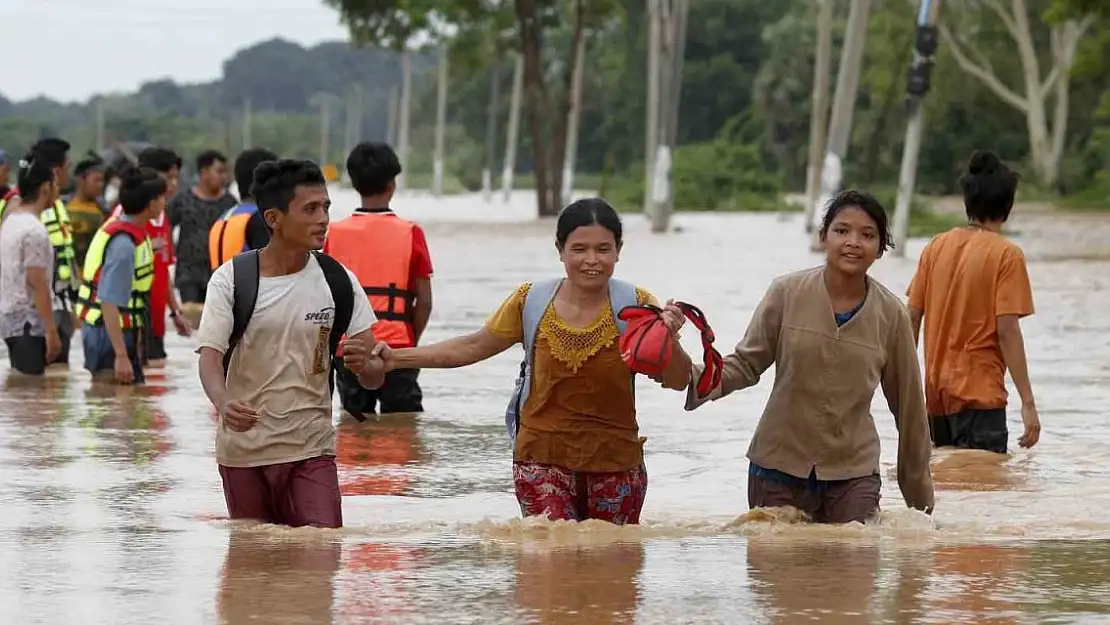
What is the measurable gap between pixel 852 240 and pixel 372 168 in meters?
4.26

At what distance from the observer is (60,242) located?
623 inches

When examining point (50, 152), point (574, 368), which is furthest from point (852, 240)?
point (50, 152)

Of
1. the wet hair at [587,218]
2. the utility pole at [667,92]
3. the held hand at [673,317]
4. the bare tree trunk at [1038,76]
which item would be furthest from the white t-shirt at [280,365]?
the bare tree trunk at [1038,76]

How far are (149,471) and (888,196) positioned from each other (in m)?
53.4

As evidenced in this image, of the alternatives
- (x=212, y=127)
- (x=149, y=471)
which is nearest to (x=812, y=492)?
(x=149, y=471)

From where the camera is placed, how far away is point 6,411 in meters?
13.4

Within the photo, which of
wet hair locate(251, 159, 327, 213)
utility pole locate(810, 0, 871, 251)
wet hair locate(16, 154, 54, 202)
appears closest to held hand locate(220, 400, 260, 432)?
wet hair locate(251, 159, 327, 213)

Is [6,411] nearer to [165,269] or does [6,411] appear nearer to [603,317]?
[165,269]

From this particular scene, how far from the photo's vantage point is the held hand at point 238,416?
7.37m

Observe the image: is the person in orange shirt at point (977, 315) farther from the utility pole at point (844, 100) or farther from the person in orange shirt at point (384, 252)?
the utility pole at point (844, 100)

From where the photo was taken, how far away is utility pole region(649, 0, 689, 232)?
45.5 m

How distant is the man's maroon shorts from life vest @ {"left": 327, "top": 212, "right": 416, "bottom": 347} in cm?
363

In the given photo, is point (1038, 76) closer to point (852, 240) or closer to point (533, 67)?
point (533, 67)

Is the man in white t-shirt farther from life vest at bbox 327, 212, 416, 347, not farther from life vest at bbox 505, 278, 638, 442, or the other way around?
life vest at bbox 327, 212, 416, 347
